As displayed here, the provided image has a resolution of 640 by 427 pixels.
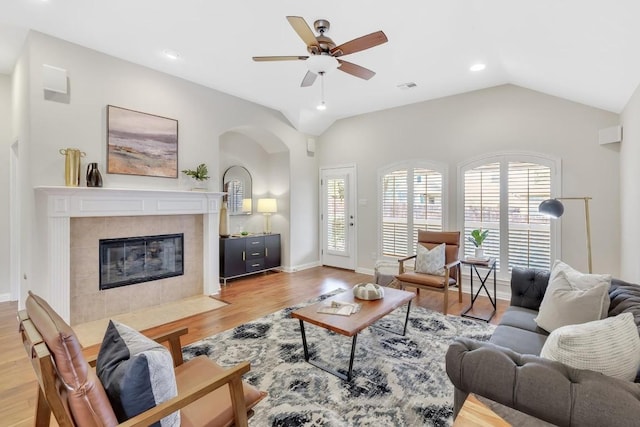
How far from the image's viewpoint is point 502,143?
4.38 meters

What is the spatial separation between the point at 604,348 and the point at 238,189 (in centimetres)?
550

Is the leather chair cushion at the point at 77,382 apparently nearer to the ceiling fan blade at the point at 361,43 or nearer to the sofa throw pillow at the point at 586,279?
the ceiling fan blade at the point at 361,43

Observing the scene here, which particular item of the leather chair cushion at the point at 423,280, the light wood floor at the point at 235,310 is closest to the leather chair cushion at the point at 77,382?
the light wood floor at the point at 235,310

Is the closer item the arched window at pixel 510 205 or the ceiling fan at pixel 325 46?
the ceiling fan at pixel 325 46

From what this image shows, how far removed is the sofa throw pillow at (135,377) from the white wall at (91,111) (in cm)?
290

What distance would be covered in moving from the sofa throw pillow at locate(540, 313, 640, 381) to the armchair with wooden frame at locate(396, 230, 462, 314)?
2.34 metres

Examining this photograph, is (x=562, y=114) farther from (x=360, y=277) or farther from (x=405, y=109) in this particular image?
(x=360, y=277)

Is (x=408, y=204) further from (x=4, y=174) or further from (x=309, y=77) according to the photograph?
(x=4, y=174)

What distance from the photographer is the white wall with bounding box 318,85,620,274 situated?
146 inches

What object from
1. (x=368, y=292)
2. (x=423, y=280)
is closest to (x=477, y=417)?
(x=368, y=292)

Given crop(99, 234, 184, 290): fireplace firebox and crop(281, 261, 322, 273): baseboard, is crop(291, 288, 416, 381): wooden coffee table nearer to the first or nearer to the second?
crop(99, 234, 184, 290): fireplace firebox

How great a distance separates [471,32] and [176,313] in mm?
4619

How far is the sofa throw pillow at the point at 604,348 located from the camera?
122cm

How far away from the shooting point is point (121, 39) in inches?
130
